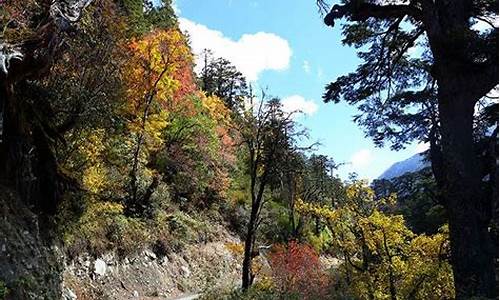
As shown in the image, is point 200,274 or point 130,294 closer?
point 130,294

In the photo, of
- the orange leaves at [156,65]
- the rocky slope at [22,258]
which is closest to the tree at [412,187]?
the rocky slope at [22,258]

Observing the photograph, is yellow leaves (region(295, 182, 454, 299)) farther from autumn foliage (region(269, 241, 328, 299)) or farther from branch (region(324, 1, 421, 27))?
branch (region(324, 1, 421, 27))

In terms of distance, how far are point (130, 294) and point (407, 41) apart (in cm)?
1304

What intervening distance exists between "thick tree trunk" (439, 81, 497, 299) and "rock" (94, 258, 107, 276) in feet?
40.3

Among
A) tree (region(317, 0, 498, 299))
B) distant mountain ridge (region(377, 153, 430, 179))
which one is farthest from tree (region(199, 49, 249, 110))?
tree (region(317, 0, 498, 299))

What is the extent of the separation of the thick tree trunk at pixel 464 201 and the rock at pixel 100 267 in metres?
12.3

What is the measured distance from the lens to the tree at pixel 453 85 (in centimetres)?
909

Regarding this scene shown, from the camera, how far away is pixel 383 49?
41.7 feet

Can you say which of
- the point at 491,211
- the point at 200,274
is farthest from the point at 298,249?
the point at 491,211

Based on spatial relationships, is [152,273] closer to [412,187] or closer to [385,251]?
[385,251]

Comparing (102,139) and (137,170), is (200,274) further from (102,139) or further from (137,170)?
(102,139)

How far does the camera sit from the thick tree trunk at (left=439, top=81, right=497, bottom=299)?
9.01 metres

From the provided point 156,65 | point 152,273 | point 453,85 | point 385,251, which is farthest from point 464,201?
point 156,65

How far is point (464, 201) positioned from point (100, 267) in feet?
42.6
